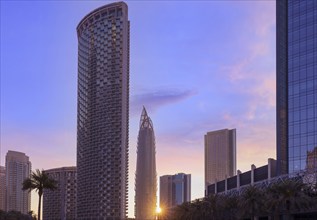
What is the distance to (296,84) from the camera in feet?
446

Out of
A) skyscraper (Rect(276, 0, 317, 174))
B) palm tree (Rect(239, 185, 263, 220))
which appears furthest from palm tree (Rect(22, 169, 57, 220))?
skyscraper (Rect(276, 0, 317, 174))

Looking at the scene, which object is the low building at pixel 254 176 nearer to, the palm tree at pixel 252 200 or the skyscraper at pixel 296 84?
the skyscraper at pixel 296 84

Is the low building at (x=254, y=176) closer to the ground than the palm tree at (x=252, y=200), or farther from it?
farther from it

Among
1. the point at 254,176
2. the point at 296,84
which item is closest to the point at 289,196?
the point at 254,176

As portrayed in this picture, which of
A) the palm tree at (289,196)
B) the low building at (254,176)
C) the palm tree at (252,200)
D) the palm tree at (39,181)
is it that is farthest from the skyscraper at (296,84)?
the palm tree at (39,181)

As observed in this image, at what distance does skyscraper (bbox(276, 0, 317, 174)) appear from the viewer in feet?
429

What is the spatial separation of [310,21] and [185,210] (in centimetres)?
5369

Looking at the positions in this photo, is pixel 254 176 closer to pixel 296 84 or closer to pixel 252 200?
pixel 296 84

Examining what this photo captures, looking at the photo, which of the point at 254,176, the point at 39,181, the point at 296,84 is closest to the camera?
the point at 39,181

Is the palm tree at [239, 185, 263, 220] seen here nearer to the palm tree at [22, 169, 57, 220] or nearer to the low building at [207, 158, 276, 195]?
the palm tree at [22, 169, 57, 220]

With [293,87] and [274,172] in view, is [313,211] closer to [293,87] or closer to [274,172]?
[274,172]

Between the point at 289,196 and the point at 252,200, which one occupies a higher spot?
the point at 289,196

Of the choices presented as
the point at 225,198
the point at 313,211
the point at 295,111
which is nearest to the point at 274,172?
the point at 295,111

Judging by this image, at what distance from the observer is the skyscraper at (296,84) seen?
13062cm
